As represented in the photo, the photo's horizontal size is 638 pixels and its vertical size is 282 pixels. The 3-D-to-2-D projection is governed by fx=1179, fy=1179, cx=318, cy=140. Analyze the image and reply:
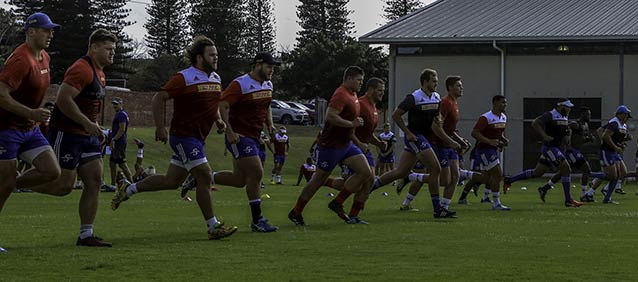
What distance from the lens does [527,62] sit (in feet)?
158

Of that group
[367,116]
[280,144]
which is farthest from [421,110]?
[280,144]

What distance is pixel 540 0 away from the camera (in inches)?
2159

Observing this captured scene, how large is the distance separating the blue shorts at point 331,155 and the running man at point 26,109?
5.11 m

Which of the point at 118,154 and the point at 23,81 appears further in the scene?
the point at 118,154

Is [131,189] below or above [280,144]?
above

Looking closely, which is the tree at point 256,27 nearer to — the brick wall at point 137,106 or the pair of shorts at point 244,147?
the brick wall at point 137,106

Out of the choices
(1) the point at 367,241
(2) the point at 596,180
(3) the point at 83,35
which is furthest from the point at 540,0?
(1) the point at 367,241

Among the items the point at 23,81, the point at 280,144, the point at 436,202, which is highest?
the point at 23,81

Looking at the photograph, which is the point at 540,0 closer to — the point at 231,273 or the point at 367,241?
the point at 367,241

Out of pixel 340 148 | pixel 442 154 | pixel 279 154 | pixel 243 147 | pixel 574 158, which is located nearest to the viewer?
pixel 243 147

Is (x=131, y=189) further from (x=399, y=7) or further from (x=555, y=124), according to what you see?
(x=399, y=7)

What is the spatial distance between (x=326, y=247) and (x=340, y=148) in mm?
3840

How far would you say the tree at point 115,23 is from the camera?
8594cm

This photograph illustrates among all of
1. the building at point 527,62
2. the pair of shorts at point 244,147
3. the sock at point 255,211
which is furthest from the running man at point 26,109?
the building at point 527,62
